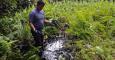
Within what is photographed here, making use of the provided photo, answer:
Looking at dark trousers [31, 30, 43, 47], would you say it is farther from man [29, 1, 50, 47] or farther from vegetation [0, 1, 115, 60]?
vegetation [0, 1, 115, 60]

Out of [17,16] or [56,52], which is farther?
[17,16]

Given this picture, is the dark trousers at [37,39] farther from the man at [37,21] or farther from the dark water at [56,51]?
the dark water at [56,51]

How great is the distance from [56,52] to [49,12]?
8.54 ft

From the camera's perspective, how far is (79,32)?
32.3 feet

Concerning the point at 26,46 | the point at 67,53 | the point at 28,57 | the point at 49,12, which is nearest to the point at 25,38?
the point at 26,46

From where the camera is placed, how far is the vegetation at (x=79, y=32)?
8.87 metres

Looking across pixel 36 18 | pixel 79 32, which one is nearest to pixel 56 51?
pixel 79 32

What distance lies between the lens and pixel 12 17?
11.4m

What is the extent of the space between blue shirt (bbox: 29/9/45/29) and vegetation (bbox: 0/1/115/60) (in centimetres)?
75

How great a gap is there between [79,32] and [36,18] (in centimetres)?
185

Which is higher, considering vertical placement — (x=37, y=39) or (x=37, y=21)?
(x=37, y=21)

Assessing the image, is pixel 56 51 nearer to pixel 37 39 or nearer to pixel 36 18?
pixel 37 39

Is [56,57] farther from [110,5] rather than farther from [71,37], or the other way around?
[110,5]

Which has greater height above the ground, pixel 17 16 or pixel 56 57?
pixel 17 16
